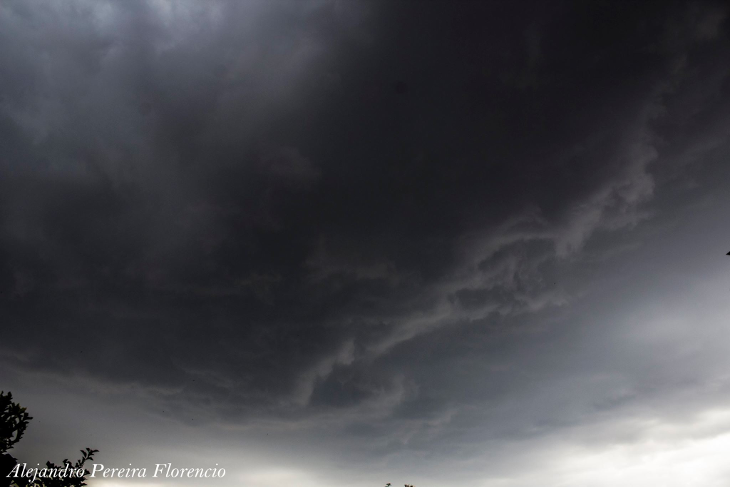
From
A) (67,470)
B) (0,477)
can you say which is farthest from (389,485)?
(0,477)

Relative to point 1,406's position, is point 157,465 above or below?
below

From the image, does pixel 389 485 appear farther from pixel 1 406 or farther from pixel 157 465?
pixel 1 406

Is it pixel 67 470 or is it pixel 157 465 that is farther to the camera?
pixel 157 465

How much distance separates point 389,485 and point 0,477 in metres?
32.0

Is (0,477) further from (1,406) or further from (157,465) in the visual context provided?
(157,465)

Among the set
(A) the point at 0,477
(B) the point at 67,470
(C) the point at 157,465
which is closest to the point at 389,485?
(C) the point at 157,465

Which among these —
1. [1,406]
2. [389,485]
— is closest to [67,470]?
[1,406]

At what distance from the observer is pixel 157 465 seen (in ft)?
120

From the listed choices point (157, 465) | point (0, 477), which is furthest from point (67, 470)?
point (157, 465)

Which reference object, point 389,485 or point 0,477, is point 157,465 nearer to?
point 0,477

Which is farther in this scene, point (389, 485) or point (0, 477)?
point (389, 485)

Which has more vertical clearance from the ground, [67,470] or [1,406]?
[1,406]

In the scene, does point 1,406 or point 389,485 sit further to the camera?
point 389,485

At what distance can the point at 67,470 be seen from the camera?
20984 mm
